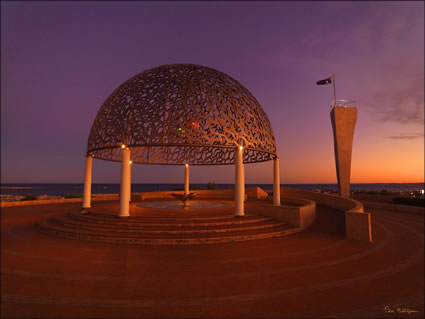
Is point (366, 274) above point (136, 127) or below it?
below

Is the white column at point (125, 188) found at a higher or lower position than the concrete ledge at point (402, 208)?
higher

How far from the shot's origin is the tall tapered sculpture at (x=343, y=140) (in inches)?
1049

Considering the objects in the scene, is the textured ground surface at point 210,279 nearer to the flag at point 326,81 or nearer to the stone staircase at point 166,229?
the stone staircase at point 166,229

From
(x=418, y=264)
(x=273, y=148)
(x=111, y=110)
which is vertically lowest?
(x=418, y=264)

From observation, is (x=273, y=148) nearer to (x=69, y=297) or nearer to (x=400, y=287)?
(x=400, y=287)

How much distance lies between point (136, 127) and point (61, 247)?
687cm

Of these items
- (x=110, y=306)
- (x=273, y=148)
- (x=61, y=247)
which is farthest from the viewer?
(x=273, y=148)

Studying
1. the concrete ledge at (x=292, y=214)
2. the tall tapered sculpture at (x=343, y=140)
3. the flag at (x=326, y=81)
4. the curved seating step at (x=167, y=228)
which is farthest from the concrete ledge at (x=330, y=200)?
the flag at (x=326, y=81)

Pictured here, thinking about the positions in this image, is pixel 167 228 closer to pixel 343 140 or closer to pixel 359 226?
pixel 359 226

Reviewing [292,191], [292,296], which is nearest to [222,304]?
[292,296]

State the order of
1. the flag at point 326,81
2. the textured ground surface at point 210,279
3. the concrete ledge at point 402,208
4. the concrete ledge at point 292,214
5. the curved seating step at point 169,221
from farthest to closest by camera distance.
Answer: the flag at point 326,81
the concrete ledge at point 402,208
the concrete ledge at point 292,214
the curved seating step at point 169,221
the textured ground surface at point 210,279

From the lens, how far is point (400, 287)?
579 cm

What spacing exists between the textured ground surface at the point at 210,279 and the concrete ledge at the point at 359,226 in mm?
594

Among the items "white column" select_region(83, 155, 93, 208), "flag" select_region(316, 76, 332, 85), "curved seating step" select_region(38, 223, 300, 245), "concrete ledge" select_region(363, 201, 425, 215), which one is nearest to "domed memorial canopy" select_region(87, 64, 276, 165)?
"white column" select_region(83, 155, 93, 208)
